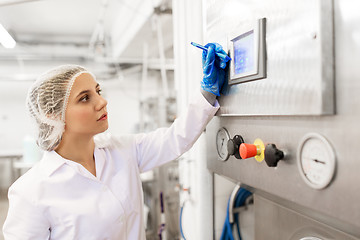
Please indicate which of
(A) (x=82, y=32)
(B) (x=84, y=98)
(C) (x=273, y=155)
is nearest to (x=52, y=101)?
(B) (x=84, y=98)

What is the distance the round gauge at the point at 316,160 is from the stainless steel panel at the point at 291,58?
57mm

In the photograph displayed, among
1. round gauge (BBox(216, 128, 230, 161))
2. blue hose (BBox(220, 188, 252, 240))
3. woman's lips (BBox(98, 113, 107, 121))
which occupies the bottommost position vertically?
blue hose (BBox(220, 188, 252, 240))

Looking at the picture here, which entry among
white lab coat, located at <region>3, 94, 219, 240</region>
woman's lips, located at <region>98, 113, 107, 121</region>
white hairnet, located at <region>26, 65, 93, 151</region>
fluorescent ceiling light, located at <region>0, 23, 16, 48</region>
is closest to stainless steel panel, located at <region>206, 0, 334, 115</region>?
white lab coat, located at <region>3, 94, 219, 240</region>

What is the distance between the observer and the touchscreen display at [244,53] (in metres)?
0.63

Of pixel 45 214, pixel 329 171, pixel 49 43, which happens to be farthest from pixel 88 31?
pixel 329 171

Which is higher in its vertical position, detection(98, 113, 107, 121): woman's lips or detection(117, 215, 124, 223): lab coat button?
detection(98, 113, 107, 121): woman's lips

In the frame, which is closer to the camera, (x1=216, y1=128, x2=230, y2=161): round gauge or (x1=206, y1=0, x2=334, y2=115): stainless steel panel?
(x1=206, y1=0, x2=334, y2=115): stainless steel panel

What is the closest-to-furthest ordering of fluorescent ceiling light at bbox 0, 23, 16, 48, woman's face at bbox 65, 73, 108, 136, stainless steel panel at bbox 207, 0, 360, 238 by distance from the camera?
stainless steel panel at bbox 207, 0, 360, 238, woman's face at bbox 65, 73, 108, 136, fluorescent ceiling light at bbox 0, 23, 16, 48

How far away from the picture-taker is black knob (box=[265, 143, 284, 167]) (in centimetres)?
55

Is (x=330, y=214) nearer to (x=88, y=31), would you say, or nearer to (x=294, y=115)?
Answer: (x=294, y=115)

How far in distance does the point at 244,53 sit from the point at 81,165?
2.21 ft

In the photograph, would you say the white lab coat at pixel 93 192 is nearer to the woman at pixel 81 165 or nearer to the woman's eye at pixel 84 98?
the woman at pixel 81 165

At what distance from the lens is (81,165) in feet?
3.09

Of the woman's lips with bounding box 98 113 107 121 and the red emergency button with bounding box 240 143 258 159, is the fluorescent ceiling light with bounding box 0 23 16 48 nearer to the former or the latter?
the woman's lips with bounding box 98 113 107 121
